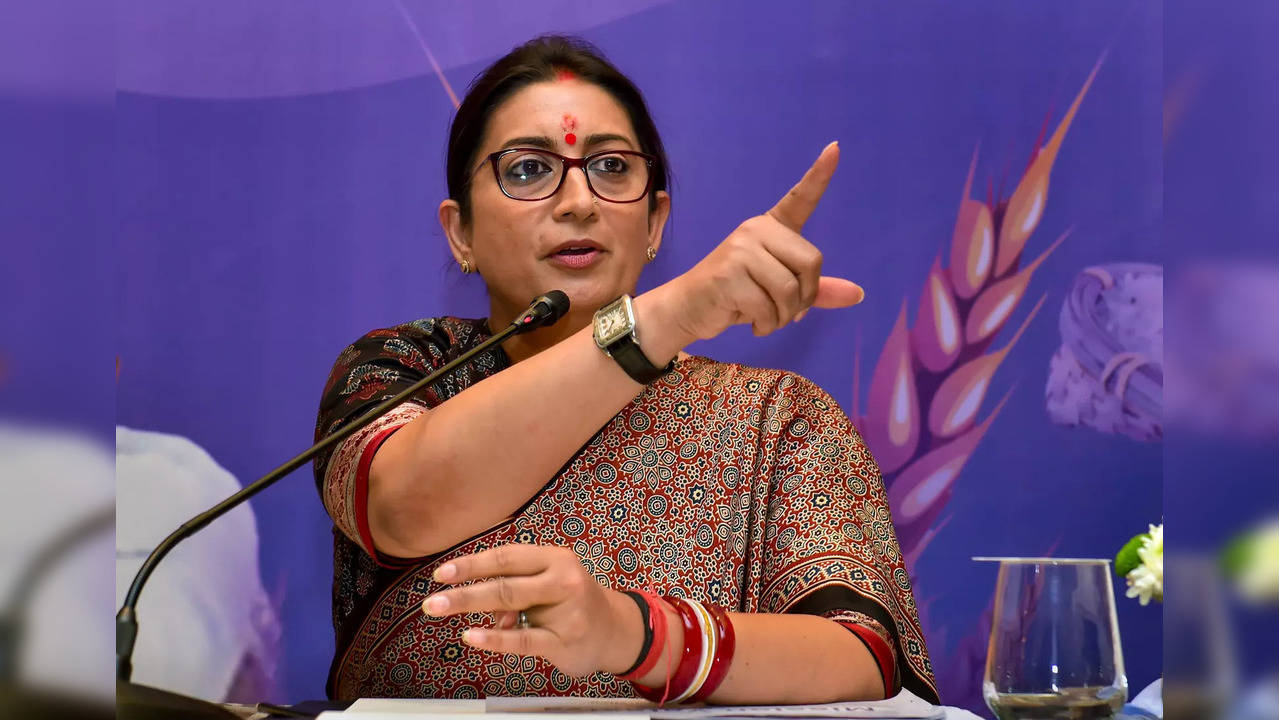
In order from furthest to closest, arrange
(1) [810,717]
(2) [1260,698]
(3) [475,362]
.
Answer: (3) [475,362]
(1) [810,717]
(2) [1260,698]

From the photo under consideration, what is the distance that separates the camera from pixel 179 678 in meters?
2.13

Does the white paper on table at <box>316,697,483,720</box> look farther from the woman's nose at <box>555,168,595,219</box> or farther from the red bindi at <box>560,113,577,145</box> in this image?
the red bindi at <box>560,113,577,145</box>

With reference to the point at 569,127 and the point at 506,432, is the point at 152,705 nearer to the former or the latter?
the point at 506,432

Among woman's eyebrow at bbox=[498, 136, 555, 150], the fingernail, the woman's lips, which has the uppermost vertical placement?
woman's eyebrow at bbox=[498, 136, 555, 150]

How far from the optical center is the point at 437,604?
98 centimetres

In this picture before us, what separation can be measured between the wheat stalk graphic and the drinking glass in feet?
4.06

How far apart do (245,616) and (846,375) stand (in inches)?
47.3

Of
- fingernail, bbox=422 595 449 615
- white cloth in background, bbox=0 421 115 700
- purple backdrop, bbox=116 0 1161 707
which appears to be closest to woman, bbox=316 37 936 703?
fingernail, bbox=422 595 449 615

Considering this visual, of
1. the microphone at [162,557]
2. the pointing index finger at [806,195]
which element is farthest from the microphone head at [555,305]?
the pointing index finger at [806,195]

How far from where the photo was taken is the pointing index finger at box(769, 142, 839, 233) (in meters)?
1.25

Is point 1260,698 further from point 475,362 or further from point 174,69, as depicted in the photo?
point 174,69

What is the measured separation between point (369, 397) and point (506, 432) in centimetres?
26

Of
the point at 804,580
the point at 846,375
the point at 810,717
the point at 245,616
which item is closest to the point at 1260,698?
the point at 810,717

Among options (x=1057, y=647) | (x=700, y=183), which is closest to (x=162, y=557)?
(x=1057, y=647)
